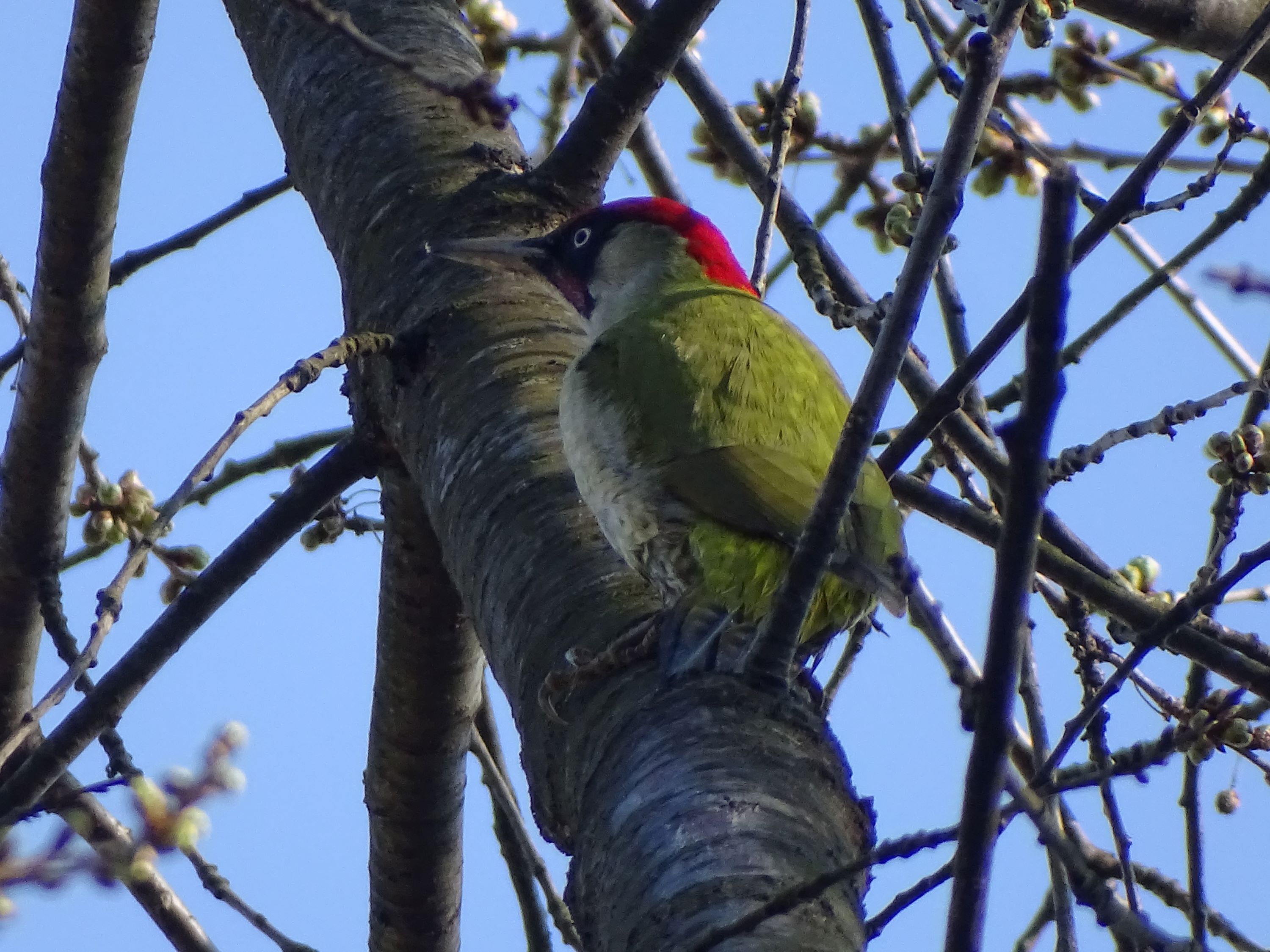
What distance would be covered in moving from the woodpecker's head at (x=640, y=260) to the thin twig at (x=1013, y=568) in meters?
2.75

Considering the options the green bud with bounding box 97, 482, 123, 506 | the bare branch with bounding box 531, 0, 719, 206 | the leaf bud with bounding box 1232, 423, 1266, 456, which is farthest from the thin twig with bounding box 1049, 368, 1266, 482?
the green bud with bounding box 97, 482, 123, 506

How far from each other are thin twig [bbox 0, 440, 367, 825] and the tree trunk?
0.15 meters

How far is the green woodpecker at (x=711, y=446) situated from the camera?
277 centimetres

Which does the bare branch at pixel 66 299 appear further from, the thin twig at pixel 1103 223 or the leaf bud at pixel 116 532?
the thin twig at pixel 1103 223

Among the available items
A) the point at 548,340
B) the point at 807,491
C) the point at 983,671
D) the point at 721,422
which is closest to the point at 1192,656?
the point at 807,491

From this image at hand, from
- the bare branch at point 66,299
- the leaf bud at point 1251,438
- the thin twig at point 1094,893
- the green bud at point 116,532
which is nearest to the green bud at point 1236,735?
the leaf bud at point 1251,438

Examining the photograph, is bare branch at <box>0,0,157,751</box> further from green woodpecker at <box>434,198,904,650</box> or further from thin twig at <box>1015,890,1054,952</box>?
thin twig at <box>1015,890,1054,952</box>

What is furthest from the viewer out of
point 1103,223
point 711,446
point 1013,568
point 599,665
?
point 711,446

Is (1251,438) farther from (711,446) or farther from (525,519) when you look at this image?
(525,519)

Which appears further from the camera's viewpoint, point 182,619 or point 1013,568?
point 182,619

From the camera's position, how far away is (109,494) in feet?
11.9

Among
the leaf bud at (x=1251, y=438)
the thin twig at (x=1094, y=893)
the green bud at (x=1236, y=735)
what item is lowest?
the thin twig at (x=1094, y=893)

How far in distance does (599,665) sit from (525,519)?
0.44 metres

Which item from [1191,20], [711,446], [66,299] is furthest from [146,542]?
[1191,20]
